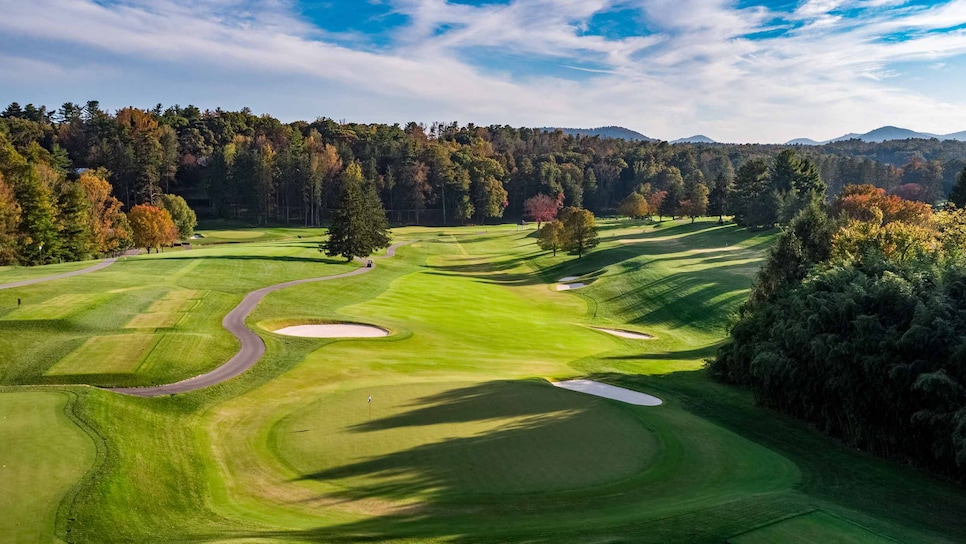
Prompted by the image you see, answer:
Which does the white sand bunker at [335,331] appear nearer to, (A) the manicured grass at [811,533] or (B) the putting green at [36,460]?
(B) the putting green at [36,460]

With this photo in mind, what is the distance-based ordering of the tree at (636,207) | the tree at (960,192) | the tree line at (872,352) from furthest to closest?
the tree at (636,207), the tree at (960,192), the tree line at (872,352)

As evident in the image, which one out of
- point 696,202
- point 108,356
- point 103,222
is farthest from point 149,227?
point 696,202

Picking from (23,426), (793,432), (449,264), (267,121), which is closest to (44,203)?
(449,264)

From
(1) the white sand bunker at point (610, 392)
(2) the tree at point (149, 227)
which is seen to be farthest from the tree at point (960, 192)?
(2) the tree at point (149, 227)

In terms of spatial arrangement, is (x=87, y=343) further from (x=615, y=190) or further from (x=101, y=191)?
(x=615, y=190)

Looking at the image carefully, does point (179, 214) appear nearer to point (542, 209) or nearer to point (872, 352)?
point (542, 209)
